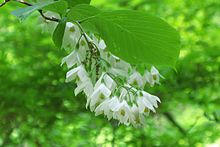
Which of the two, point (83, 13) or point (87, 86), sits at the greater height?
point (83, 13)

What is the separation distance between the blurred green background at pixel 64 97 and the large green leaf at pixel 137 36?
1.15 m

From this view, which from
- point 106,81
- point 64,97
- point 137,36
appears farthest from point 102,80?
point 64,97

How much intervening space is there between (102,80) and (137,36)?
110 mm

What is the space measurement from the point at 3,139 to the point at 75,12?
1603 mm

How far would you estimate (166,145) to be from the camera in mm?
1952

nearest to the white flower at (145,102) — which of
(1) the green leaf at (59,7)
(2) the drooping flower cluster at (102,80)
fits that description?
(2) the drooping flower cluster at (102,80)

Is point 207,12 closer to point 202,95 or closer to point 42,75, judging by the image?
point 202,95

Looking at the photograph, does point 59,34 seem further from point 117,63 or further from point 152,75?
point 152,75

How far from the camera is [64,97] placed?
6.49 feet

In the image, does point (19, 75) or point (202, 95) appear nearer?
point (19, 75)

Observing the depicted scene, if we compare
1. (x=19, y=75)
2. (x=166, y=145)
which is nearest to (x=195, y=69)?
(x=166, y=145)

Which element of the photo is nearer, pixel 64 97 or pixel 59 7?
pixel 59 7

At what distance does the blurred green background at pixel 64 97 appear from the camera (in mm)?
1952

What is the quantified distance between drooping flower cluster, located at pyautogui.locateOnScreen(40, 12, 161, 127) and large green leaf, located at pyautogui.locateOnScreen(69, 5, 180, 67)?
6cm
